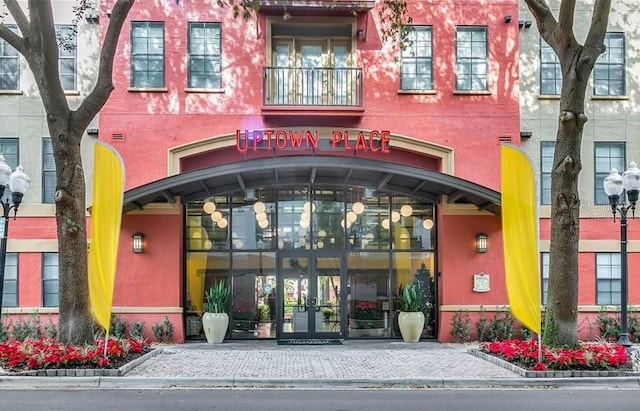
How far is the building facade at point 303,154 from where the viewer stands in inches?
729

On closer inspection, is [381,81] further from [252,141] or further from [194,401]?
[194,401]

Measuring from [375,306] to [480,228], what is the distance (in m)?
3.66

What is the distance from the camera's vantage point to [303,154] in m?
18.7

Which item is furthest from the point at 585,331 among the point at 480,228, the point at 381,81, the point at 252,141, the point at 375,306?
the point at 252,141

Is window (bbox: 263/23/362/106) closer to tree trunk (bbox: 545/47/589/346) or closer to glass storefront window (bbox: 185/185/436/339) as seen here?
glass storefront window (bbox: 185/185/436/339)

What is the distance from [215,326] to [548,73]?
39.0ft

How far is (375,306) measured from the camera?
19.0m

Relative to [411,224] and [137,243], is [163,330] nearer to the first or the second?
[137,243]

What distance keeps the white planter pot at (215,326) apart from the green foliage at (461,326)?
20.4 ft

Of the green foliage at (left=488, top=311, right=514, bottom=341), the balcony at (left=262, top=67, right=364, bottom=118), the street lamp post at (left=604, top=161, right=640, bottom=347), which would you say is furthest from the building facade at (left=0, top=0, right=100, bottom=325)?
the street lamp post at (left=604, top=161, right=640, bottom=347)

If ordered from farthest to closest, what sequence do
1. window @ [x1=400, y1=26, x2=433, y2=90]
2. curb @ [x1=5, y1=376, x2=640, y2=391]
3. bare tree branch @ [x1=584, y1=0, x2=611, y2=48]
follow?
window @ [x1=400, y1=26, x2=433, y2=90] < bare tree branch @ [x1=584, y1=0, x2=611, y2=48] < curb @ [x1=5, y1=376, x2=640, y2=391]

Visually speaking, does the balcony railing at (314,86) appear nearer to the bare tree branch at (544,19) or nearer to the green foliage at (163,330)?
the bare tree branch at (544,19)

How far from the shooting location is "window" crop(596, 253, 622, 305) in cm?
1916

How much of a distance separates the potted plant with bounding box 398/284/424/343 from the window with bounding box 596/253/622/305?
5208 millimetres
